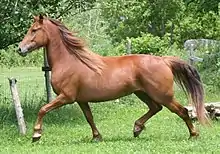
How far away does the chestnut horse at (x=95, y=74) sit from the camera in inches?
361

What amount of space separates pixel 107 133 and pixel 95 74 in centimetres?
176

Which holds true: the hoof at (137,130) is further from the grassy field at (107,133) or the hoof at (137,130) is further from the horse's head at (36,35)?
the horse's head at (36,35)

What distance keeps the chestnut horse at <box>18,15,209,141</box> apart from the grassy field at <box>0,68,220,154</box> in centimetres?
45

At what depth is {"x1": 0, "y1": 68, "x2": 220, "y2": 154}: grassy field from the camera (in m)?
8.36

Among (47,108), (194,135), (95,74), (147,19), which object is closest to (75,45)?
(95,74)

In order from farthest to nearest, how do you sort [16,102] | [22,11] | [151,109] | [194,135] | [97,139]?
[22,11], [16,102], [151,109], [97,139], [194,135]

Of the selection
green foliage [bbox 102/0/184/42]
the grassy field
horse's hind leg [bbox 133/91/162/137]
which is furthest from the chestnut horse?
green foliage [bbox 102/0/184/42]

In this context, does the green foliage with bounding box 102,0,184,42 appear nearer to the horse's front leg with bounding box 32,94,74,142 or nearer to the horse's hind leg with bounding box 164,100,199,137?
the horse's hind leg with bounding box 164,100,199,137

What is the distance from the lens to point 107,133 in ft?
34.8

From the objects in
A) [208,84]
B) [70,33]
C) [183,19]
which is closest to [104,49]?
[208,84]

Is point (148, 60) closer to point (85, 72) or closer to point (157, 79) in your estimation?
point (157, 79)

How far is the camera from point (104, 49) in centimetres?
2747

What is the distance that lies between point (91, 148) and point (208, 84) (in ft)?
32.4

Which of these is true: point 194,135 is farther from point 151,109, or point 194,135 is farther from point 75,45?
point 75,45
